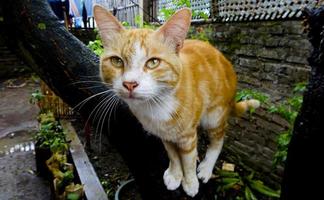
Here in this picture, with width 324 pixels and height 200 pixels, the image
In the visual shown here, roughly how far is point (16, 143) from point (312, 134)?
477cm

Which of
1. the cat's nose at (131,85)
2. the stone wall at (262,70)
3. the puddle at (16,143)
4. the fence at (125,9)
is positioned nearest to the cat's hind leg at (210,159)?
the cat's nose at (131,85)

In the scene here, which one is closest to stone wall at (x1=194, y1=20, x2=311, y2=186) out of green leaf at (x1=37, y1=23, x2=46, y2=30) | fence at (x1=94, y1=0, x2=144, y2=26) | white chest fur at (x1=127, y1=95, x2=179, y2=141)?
white chest fur at (x1=127, y1=95, x2=179, y2=141)

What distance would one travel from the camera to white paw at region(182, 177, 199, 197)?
154cm

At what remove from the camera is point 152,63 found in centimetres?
143

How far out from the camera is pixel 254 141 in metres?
3.41

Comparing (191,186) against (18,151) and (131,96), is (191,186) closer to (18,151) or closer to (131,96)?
(131,96)

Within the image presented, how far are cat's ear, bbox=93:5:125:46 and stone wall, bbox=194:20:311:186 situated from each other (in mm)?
1786

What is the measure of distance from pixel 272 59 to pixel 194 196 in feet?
6.52

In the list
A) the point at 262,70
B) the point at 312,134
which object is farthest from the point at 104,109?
the point at 262,70

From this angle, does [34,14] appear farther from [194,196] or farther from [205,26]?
[205,26]

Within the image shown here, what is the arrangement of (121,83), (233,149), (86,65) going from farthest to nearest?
(233,149) < (86,65) < (121,83)

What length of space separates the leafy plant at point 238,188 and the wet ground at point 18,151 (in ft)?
6.59

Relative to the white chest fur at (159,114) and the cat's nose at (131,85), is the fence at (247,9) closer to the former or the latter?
the white chest fur at (159,114)

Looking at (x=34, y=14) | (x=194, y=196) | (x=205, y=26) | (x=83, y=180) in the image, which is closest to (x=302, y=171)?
(x=194, y=196)
